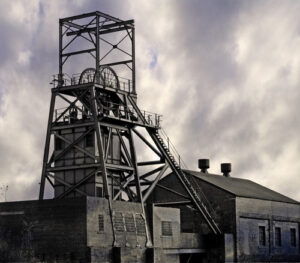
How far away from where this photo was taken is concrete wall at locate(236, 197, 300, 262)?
1811 inches

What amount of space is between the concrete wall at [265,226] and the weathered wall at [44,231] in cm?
1486

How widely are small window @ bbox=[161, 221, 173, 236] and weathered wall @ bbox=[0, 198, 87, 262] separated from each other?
6584 millimetres

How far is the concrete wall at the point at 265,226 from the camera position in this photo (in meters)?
46.0

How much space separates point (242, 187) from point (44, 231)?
2058 centimetres

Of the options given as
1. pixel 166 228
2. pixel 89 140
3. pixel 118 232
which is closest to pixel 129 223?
pixel 118 232

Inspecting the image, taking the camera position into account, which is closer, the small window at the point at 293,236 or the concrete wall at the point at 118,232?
the concrete wall at the point at 118,232

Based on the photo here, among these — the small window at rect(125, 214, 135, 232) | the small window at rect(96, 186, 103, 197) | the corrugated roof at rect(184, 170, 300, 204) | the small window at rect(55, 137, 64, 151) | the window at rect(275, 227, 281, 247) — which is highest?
the small window at rect(55, 137, 64, 151)

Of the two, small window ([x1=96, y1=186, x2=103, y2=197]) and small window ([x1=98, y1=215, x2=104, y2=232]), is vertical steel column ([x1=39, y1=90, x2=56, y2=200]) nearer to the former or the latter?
small window ([x1=96, y1=186, x2=103, y2=197])

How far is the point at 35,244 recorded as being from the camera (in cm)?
3469

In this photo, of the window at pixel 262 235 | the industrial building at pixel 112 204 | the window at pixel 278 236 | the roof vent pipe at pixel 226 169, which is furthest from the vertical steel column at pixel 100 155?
the roof vent pipe at pixel 226 169

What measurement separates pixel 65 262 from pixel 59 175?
6922 millimetres

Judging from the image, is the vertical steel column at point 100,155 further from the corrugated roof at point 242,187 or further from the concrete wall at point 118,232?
the corrugated roof at point 242,187

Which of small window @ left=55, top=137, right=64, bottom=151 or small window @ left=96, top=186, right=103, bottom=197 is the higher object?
small window @ left=55, top=137, right=64, bottom=151

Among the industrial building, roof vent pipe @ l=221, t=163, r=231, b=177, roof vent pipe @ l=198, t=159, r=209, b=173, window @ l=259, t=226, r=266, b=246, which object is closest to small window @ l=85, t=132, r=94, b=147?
the industrial building
